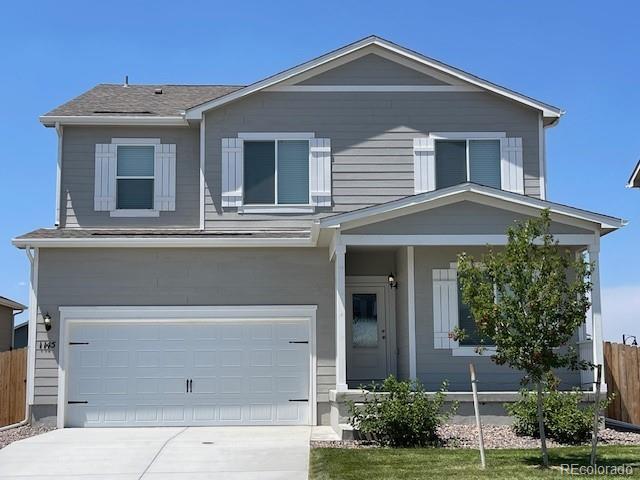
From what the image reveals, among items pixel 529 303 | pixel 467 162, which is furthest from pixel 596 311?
pixel 529 303

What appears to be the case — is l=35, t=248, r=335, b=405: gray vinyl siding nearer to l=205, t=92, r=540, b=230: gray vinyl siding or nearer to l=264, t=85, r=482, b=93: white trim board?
l=205, t=92, r=540, b=230: gray vinyl siding

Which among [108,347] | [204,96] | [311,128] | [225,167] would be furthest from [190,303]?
[204,96]

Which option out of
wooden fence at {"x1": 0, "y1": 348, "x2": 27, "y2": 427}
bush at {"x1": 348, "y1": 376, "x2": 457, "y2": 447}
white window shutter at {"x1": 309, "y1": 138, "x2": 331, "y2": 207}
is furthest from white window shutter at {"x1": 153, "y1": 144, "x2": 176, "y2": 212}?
bush at {"x1": 348, "y1": 376, "x2": 457, "y2": 447}

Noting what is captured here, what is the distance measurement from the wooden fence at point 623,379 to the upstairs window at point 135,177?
972 centimetres

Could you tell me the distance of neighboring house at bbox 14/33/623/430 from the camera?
16453 mm

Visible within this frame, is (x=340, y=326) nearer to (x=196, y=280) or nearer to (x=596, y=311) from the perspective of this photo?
(x=196, y=280)

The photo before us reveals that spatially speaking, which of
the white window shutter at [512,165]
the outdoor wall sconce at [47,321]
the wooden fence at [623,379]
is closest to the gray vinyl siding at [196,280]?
the outdoor wall sconce at [47,321]

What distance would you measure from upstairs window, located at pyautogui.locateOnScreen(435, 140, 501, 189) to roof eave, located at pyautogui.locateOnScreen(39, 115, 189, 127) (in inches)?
214

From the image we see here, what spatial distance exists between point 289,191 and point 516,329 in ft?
26.5

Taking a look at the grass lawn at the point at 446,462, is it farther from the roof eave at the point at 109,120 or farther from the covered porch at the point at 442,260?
the roof eave at the point at 109,120

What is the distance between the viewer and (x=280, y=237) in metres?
17.5

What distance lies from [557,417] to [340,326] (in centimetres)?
390
